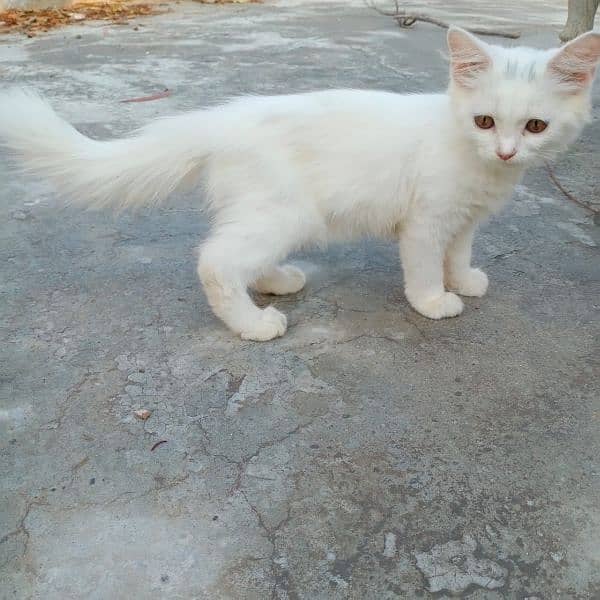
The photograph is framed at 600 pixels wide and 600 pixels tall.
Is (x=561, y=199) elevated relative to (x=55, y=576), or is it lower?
lower

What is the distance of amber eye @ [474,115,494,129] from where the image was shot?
1953 millimetres

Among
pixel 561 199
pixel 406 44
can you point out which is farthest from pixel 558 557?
pixel 406 44

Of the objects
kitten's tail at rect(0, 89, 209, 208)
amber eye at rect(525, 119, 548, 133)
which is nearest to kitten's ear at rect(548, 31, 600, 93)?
amber eye at rect(525, 119, 548, 133)

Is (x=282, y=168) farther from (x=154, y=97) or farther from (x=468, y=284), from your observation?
(x=154, y=97)

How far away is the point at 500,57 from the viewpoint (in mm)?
1954

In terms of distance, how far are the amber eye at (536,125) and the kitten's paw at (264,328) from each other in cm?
100

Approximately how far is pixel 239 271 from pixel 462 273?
901mm

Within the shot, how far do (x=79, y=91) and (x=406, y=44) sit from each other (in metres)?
3.43

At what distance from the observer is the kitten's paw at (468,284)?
8.17ft

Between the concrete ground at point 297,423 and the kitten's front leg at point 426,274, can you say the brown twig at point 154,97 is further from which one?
the kitten's front leg at point 426,274

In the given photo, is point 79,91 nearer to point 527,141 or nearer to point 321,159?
point 321,159

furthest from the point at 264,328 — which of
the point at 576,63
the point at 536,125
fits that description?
the point at 576,63

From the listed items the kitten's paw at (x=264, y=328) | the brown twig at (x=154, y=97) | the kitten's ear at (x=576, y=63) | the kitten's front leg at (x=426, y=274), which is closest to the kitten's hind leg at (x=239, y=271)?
the kitten's paw at (x=264, y=328)

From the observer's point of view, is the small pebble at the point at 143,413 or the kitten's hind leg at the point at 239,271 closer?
the small pebble at the point at 143,413
